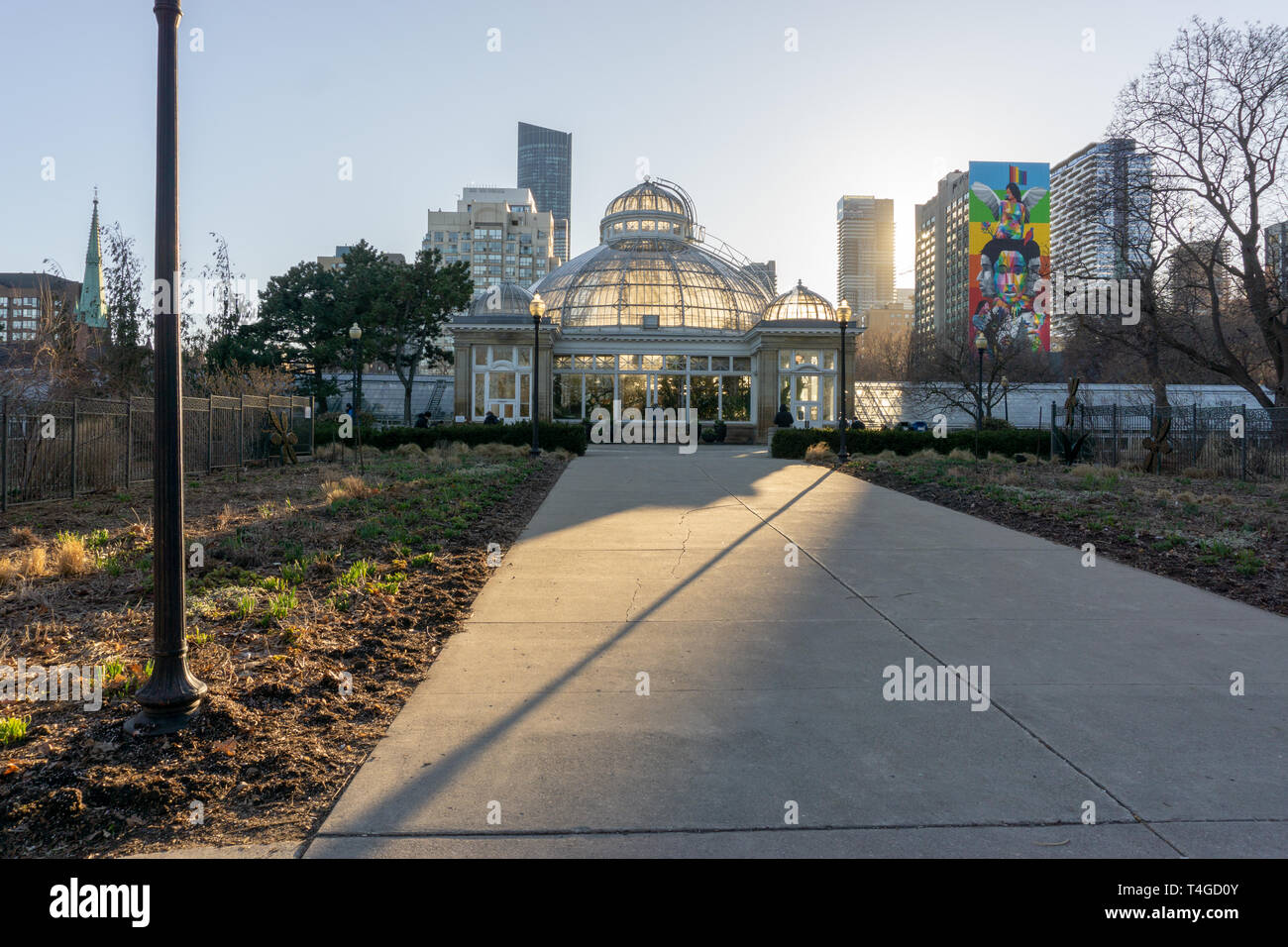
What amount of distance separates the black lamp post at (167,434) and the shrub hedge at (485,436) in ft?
67.7

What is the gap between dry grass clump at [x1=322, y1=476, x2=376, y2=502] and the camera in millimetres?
13290

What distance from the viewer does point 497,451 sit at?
79.7 ft

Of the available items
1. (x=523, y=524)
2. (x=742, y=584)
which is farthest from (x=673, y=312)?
(x=742, y=584)

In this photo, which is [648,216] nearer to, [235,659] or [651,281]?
[651,281]

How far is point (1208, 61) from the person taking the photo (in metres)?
25.1

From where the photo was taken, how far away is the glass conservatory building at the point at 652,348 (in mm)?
39125

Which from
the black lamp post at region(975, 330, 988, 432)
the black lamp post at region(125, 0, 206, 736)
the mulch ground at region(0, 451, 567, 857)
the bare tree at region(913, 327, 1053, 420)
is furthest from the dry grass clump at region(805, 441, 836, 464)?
the black lamp post at region(125, 0, 206, 736)

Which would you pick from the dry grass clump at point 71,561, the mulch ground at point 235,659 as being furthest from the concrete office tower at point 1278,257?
the dry grass clump at point 71,561

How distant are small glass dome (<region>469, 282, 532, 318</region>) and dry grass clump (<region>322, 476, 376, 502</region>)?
85.4ft

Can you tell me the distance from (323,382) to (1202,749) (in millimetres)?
38952

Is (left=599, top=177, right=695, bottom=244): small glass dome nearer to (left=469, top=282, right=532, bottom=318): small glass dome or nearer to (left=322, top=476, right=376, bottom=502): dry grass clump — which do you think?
(left=469, top=282, right=532, bottom=318): small glass dome

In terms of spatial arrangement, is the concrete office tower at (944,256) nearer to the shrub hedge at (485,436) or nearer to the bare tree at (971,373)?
the bare tree at (971,373)

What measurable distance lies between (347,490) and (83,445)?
4.78 meters
